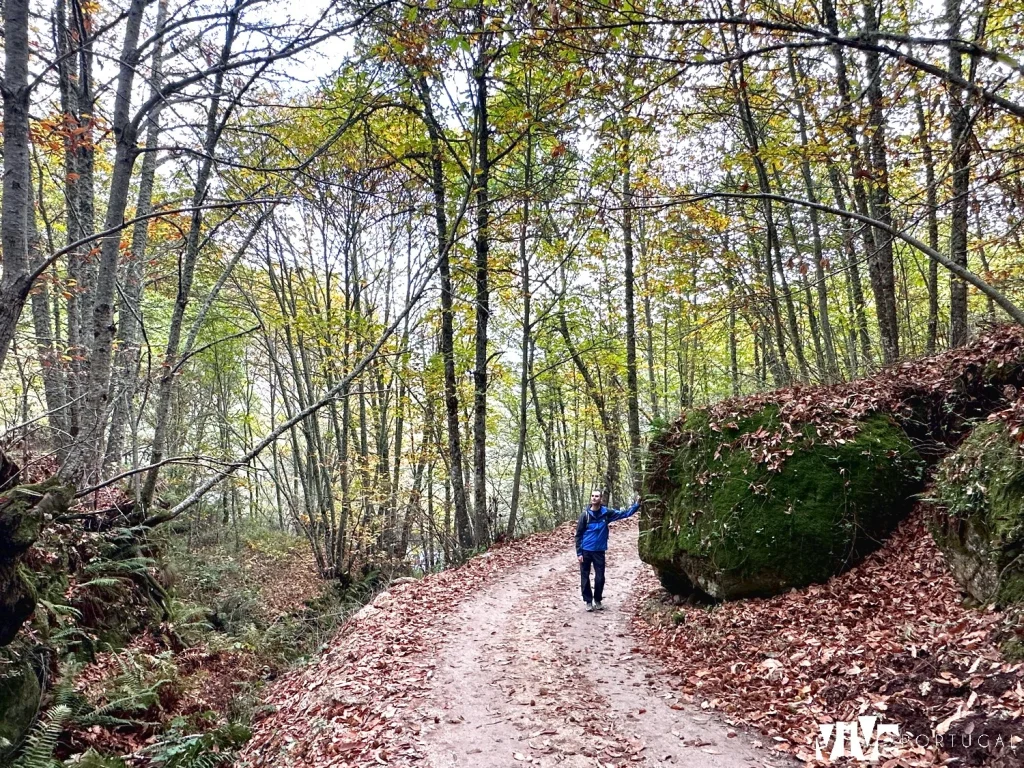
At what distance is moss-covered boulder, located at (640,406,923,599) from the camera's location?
6336mm

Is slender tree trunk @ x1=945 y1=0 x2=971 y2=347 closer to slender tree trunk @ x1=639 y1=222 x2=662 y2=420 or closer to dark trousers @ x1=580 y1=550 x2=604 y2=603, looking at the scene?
dark trousers @ x1=580 y1=550 x2=604 y2=603

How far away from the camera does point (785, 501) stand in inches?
259

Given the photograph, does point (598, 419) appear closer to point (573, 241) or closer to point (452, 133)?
point (573, 241)

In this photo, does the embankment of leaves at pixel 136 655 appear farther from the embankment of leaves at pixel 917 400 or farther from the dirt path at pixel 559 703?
the embankment of leaves at pixel 917 400

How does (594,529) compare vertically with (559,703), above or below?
above

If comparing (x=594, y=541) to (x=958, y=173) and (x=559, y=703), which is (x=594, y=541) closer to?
(x=559, y=703)

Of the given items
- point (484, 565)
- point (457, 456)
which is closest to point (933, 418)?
point (484, 565)

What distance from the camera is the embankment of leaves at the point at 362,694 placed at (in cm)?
491

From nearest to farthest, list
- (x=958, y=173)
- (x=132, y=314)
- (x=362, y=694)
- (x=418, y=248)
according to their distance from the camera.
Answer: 1. (x=958, y=173)
2. (x=362, y=694)
3. (x=132, y=314)
4. (x=418, y=248)

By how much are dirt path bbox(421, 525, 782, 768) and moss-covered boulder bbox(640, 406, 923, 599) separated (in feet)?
5.32

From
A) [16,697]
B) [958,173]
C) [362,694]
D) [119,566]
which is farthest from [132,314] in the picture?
[958,173]

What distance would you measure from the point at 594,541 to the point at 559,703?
342cm

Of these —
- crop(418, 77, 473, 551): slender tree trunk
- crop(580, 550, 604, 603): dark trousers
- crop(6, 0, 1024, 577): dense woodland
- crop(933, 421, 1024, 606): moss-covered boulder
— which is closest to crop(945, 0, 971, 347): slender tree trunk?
crop(6, 0, 1024, 577): dense woodland

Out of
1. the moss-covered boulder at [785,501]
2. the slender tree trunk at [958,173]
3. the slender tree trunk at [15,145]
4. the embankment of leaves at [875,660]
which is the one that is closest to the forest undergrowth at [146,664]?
the slender tree trunk at [15,145]
